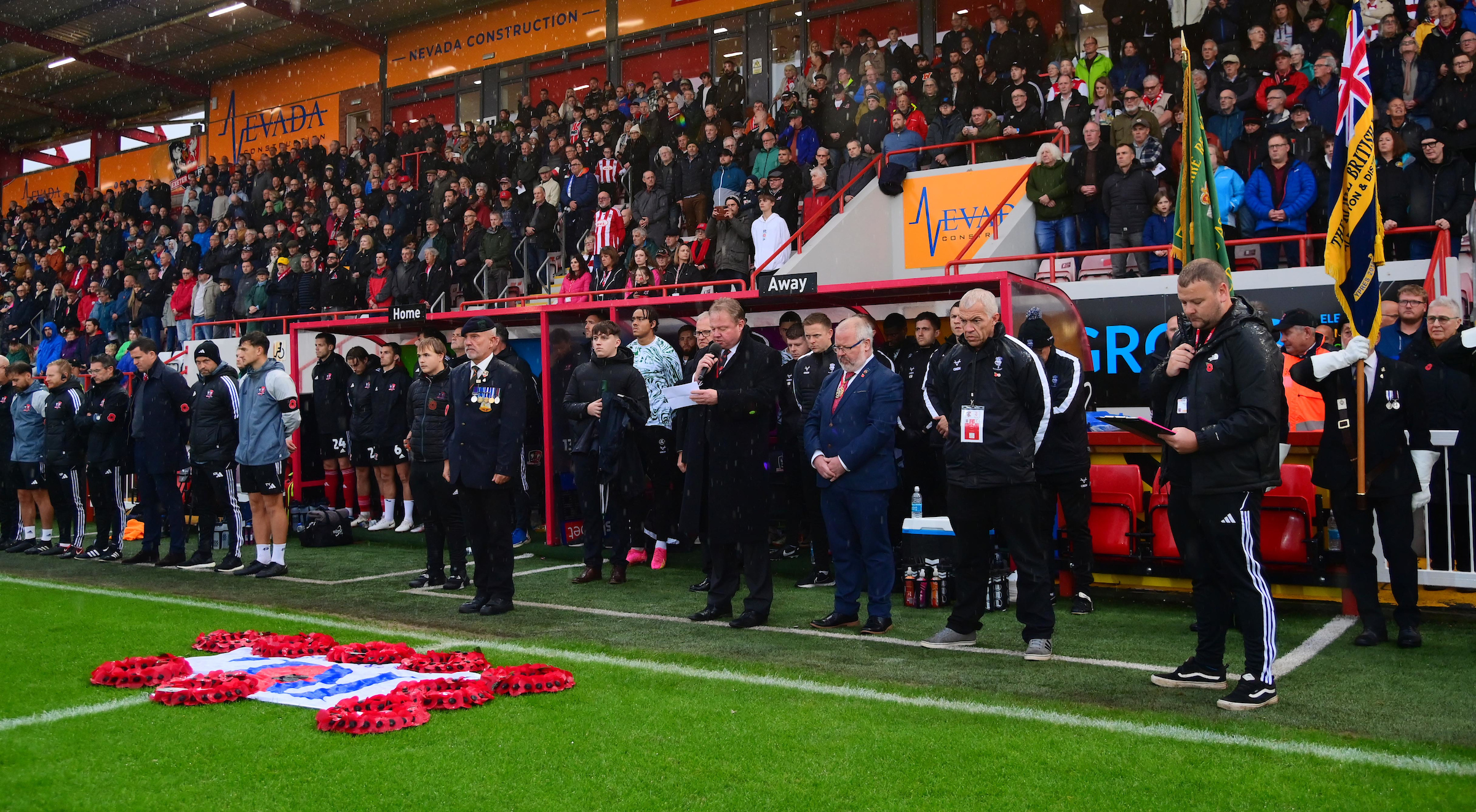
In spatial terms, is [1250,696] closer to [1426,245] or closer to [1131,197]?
A: [1426,245]

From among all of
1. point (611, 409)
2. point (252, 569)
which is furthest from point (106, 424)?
point (611, 409)

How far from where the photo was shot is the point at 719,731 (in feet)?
15.3

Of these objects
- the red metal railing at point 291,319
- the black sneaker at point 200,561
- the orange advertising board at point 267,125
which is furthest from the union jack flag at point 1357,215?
the orange advertising board at point 267,125

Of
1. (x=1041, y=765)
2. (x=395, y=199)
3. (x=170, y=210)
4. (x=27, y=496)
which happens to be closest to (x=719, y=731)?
(x=1041, y=765)

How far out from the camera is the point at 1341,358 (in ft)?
20.4

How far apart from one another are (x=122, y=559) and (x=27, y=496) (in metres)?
2.00

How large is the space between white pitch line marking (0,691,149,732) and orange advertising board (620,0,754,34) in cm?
1877

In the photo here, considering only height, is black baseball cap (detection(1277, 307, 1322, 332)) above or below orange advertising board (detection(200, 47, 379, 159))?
below

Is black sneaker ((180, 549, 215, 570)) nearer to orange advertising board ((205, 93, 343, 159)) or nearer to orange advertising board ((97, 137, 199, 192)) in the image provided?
orange advertising board ((205, 93, 343, 159))

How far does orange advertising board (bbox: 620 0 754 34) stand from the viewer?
2194 cm

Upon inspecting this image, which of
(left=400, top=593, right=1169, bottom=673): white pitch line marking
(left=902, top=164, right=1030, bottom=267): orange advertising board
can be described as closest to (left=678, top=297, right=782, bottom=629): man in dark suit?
(left=400, top=593, right=1169, bottom=673): white pitch line marking

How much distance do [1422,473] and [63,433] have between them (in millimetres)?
11998

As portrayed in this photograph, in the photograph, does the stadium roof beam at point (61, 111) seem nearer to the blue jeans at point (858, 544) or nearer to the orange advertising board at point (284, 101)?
the orange advertising board at point (284, 101)

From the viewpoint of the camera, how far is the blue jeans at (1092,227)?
489 inches
